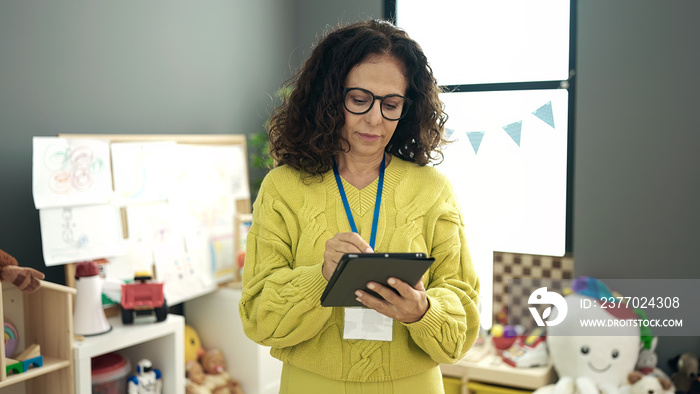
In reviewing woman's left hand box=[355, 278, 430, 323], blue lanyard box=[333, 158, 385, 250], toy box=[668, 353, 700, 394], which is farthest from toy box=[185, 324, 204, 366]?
toy box=[668, 353, 700, 394]

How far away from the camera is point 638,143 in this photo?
2680 mm

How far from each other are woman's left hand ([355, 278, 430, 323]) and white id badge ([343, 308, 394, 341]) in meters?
0.09

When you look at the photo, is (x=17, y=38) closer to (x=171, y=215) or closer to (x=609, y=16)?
(x=171, y=215)

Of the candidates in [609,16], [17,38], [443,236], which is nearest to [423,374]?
[443,236]

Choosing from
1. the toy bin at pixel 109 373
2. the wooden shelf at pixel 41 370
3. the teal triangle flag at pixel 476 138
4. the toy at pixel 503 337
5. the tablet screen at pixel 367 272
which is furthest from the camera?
the teal triangle flag at pixel 476 138

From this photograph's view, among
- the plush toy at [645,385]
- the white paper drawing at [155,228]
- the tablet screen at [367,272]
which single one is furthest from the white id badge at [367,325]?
the plush toy at [645,385]

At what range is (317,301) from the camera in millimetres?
1104

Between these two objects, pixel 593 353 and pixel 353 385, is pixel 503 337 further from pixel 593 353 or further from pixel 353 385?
pixel 353 385

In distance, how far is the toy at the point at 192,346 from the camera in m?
2.77

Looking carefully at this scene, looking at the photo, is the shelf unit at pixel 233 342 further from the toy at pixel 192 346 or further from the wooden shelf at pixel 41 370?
the wooden shelf at pixel 41 370

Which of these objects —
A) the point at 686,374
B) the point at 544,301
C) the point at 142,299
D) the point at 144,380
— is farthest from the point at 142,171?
the point at 686,374

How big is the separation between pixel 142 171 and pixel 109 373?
2.70 feet

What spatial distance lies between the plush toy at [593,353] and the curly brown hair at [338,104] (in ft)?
5.29

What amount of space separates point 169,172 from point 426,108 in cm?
165
